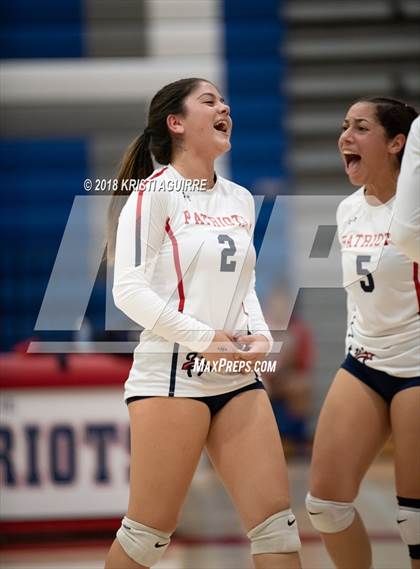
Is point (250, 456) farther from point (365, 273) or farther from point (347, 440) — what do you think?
point (365, 273)

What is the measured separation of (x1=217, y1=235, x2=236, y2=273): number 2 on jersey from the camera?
296 centimetres

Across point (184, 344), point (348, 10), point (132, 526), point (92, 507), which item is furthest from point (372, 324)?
point (348, 10)

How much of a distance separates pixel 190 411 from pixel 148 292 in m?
0.38

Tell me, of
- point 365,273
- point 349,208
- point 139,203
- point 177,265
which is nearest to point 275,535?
point 177,265

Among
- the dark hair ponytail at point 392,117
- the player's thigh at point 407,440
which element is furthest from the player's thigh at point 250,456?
the dark hair ponytail at point 392,117

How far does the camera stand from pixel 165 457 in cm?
291

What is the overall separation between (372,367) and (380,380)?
5 cm

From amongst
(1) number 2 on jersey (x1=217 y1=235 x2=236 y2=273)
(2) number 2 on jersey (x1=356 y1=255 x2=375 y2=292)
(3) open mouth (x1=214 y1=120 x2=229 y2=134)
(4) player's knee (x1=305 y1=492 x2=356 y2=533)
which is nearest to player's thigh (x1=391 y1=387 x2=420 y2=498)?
(4) player's knee (x1=305 y1=492 x2=356 y2=533)

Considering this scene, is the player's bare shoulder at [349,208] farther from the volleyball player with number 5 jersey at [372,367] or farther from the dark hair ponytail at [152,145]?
the dark hair ponytail at [152,145]

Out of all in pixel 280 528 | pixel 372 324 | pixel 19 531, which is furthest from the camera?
pixel 19 531

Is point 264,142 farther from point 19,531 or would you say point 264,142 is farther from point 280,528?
point 280,528

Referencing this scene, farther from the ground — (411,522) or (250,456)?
(250,456)

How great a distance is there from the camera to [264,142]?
8.29 meters

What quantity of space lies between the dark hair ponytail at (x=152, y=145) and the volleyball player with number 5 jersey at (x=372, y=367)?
0.63 meters
